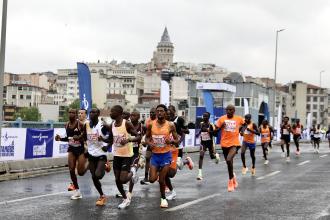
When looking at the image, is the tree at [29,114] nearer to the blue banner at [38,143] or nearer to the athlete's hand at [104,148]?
the blue banner at [38,143]

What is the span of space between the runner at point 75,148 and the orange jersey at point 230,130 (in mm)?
3520

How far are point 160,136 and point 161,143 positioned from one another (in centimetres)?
12

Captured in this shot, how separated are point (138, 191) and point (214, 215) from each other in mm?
3833

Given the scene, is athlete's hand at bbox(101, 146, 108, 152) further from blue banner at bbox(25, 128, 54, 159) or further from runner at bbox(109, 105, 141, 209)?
blue banner at bbox(25, 128, 54, 159)

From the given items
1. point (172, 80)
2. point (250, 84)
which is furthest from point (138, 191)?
point (172, 80)

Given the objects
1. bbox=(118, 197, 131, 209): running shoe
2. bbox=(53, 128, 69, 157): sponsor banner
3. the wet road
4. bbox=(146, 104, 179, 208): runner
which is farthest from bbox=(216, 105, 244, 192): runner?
bbox=(53, 128, 69, 157): sponsor banner

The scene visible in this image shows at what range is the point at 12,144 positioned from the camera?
60.7ft

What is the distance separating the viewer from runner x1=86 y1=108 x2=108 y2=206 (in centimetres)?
1133

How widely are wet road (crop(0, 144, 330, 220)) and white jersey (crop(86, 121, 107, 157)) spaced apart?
939mm

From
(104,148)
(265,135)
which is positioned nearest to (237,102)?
(265,135)

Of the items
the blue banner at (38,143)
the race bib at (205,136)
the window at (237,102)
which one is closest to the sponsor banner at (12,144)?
the blue banner at (38,143)

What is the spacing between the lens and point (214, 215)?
402 inches

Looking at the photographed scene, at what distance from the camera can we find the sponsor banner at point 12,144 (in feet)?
59.4

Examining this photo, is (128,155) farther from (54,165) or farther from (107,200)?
(54,165)
